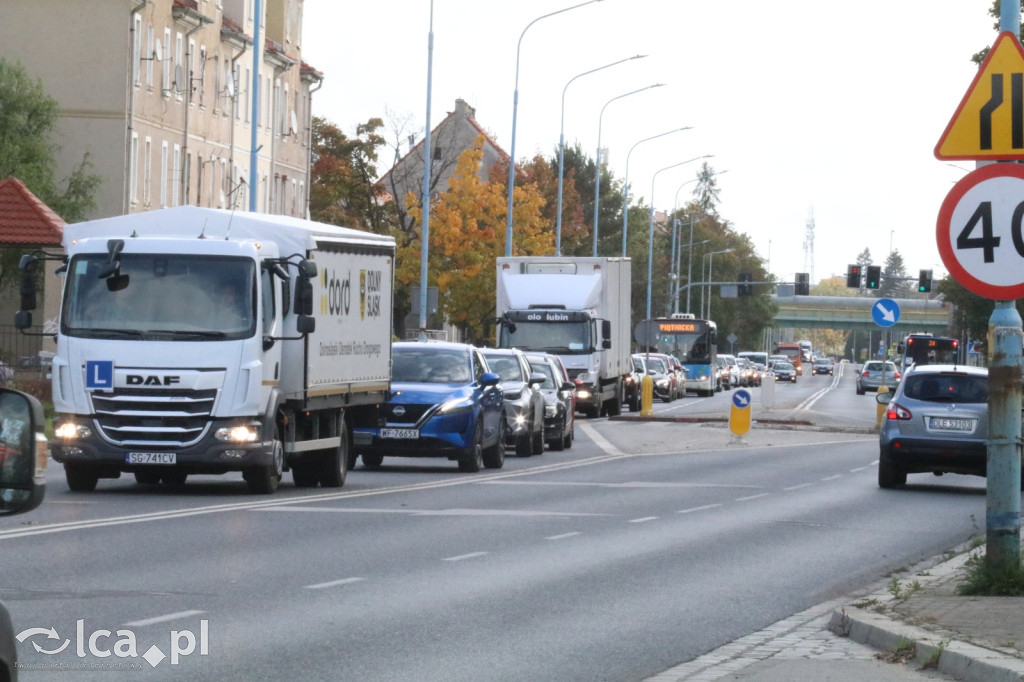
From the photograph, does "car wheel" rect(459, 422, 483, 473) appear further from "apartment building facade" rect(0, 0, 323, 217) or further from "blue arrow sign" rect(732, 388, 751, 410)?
"apartment building facade" rect(0, 0, 323, 217)

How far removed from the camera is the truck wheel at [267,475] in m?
20.5

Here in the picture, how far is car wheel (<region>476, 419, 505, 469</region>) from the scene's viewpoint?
1091 inches

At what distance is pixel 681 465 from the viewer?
30406 mm

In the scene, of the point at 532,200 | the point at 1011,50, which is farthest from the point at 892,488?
the point at 532,200

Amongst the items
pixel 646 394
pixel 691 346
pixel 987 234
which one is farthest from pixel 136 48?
pixel 987 234

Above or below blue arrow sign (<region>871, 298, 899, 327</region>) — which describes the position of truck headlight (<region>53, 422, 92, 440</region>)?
below

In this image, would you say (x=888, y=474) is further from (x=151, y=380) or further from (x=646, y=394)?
(x=646, y=394)

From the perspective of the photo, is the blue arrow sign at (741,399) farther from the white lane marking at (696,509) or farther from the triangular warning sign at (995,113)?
the triangular warning sign at (995,113)

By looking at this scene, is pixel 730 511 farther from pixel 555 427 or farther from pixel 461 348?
pixel 555 427

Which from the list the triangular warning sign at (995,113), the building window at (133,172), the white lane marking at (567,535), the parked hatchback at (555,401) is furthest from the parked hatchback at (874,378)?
the triangular warning sign at (995,113)

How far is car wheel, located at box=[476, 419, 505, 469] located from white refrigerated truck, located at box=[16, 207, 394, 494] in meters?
6.64

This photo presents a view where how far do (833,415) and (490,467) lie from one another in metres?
30.4

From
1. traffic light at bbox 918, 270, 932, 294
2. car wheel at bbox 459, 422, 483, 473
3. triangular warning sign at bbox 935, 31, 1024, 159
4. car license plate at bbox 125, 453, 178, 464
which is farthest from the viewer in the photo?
traffic light at bbox 918, 270, 932, 294

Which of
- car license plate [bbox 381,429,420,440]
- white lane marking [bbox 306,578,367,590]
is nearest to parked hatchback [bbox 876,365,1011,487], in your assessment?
car license plate [bbox 381,429,420,440]
